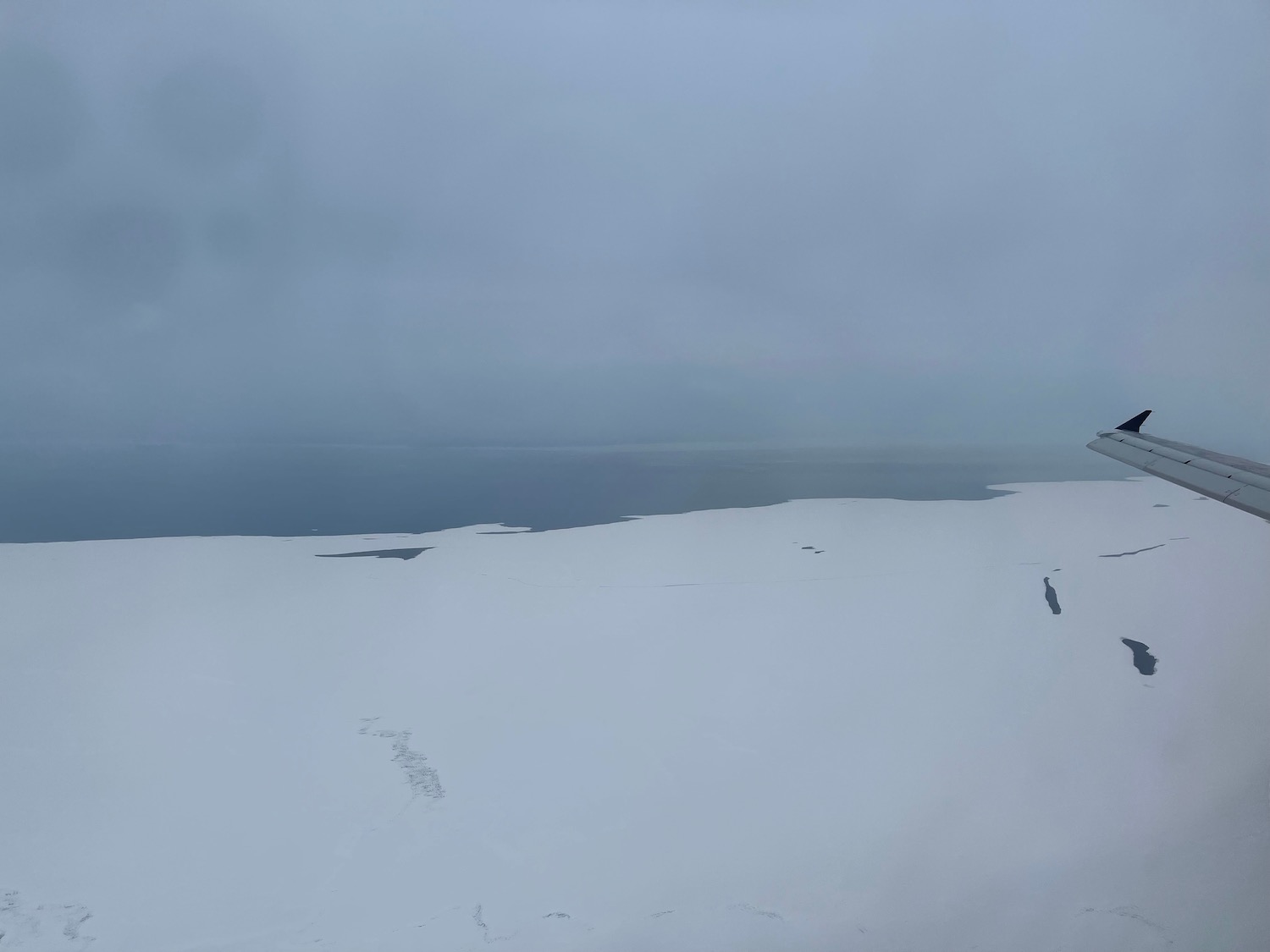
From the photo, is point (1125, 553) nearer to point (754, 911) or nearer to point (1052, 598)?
point (1052, 598)

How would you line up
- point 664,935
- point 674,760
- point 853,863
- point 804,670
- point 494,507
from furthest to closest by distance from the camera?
point 494,507, point 804,670, point 674,760, point 853,863, point 664,935

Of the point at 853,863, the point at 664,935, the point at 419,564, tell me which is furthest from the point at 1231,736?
the point at 419,564

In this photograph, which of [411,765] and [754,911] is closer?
[754,911]

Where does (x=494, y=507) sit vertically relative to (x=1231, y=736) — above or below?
above

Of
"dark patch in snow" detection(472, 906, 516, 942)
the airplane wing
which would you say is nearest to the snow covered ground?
"dark patch in snow" detection(472, 906, 516, 942)

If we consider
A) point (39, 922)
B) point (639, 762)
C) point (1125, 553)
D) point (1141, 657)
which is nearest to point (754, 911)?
point (639, 762)

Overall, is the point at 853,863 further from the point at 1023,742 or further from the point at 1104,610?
the point at 1104,610

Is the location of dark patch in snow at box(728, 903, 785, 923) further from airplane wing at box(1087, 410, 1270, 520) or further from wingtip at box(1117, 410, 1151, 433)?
wingtip at box(1117, 410, 1151, 433)
